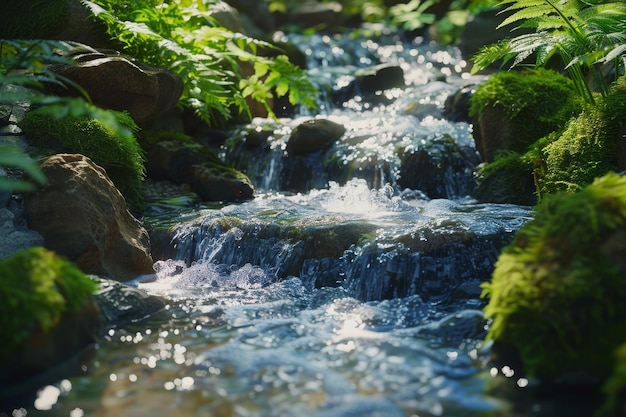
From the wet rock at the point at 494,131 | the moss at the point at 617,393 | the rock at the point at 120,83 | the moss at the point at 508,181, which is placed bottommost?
the moss at the point at 617,393

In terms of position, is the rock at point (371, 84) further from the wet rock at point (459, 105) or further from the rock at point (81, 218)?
the rock at point (81, 218)

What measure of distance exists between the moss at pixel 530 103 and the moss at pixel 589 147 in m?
1.00

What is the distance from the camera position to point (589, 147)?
222 inches

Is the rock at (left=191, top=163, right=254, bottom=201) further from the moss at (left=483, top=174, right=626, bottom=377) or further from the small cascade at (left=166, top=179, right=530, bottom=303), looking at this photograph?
the moss at (left=483, top=174, right=626, bottom=377)

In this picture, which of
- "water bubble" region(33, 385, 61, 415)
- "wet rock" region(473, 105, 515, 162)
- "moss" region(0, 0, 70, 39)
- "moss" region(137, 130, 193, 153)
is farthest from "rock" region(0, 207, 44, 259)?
"wet rock" region(473, 105, 515, 162)

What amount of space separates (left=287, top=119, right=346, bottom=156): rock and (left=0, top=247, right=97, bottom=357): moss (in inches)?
202

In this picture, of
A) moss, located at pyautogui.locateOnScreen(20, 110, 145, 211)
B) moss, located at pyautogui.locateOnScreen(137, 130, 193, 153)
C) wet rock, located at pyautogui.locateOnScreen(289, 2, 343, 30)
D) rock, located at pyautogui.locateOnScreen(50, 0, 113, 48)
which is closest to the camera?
moss, located at pyautogui.locateOnScreen(20, 110, 145, 211)

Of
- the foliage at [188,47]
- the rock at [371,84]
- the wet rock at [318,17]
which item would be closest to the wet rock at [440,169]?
the foliage at [188,47]

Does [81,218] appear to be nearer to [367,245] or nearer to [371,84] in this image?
[367,245]

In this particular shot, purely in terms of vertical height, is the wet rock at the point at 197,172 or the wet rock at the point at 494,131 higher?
the wet rock at the point at 494,131

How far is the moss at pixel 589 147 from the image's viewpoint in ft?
18.2

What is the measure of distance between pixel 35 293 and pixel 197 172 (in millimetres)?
4301

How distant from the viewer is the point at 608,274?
3092 mm

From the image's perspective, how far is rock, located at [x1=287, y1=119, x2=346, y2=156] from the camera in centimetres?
859
